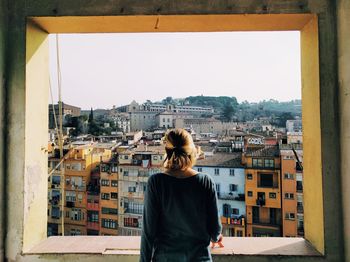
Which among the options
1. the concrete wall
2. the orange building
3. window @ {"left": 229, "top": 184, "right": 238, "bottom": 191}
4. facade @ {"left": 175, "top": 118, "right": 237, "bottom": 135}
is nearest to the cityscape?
facade @ {"left": 175, "top": 118, "right": 237, "bottom": 135}

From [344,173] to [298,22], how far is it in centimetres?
81

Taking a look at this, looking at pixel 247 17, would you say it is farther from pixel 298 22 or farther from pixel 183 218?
pixel 183 218

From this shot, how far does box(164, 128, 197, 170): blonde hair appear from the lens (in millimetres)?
1112

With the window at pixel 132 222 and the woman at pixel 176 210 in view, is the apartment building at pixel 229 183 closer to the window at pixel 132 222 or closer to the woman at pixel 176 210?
the window at pixel 132 222

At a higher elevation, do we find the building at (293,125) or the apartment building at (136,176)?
the building at (293,125)

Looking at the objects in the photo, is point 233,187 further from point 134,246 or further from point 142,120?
point 134,246

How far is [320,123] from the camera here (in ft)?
4.80

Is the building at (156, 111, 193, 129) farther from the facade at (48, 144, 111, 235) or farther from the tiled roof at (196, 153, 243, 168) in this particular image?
the tiled roof at (196, 153, 243, 168)

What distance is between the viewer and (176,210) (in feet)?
3.65

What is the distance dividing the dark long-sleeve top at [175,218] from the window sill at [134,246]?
0.45m

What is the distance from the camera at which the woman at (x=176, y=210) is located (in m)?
1.11

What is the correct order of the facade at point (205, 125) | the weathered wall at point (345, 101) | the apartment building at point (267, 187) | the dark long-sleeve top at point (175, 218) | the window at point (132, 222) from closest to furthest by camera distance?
the dark long-sleeve top at point (175, 218)
the weathered wall at point (345, 101)
the facade at point (205, 125)
the window at point (132, 222)
the apartment building at point (267, 187)

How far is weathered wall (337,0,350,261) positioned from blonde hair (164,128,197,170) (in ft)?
2.49

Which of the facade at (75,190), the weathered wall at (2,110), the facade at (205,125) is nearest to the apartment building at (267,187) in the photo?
the facade at (205,125)
